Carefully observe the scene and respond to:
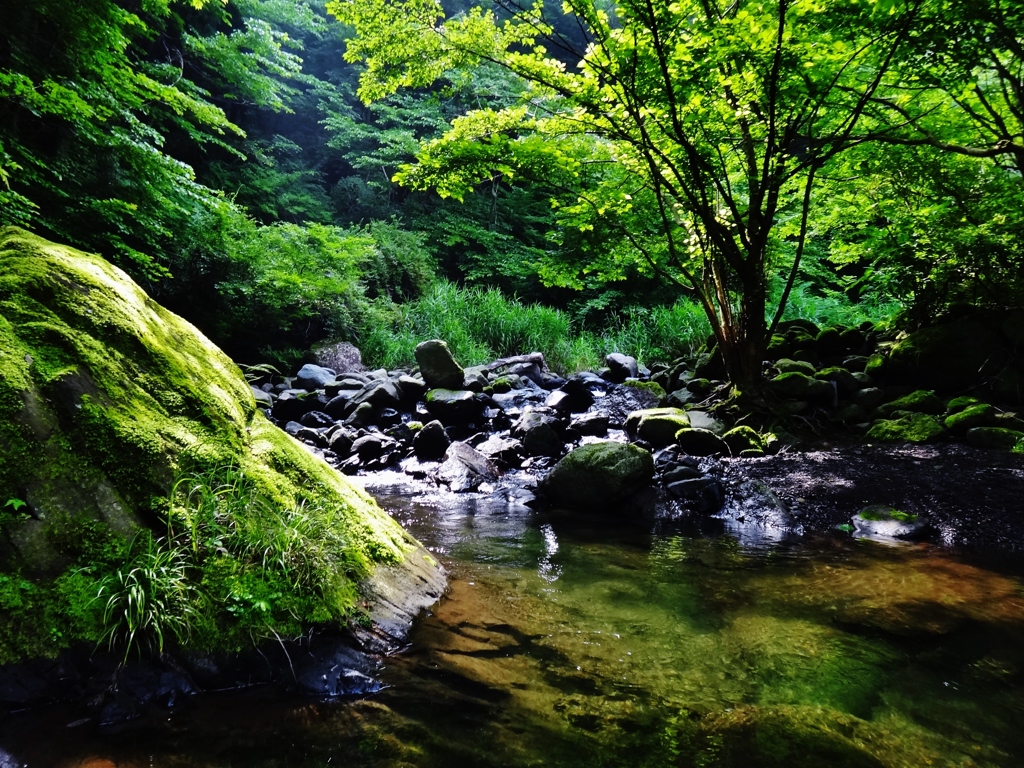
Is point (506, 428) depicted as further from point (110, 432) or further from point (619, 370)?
point (110, 432)

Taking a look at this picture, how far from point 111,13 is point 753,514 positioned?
8.77m

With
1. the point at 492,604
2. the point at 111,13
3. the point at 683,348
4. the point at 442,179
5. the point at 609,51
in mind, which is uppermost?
the point at 111,13

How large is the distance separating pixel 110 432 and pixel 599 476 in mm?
4218

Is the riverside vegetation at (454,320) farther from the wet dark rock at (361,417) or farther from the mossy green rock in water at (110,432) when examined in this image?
the wet dark rock at (361,417)

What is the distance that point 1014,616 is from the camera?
119 inches

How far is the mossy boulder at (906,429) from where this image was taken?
20.5ft

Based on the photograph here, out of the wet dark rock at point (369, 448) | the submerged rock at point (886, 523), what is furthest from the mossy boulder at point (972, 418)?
the wet dark rock at point (369, 448)

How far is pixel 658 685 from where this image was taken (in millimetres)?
2289

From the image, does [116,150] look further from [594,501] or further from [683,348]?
[683,348]

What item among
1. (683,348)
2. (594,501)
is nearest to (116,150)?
(594,501)

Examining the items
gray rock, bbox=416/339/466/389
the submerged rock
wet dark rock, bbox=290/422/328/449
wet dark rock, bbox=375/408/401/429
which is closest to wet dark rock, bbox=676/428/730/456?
the submerged rock

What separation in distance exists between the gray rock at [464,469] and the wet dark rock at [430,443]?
28 centimetres

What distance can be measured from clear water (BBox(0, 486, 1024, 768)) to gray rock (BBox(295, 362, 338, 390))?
7452 millimetres

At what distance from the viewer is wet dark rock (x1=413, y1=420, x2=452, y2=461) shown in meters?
7.53
